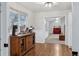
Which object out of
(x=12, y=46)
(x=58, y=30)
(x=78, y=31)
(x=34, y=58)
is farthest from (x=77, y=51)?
(x=58, y=30)

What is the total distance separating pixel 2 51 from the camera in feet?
6.33

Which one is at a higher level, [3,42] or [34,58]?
[3,42]

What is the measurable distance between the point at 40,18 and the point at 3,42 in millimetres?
5834

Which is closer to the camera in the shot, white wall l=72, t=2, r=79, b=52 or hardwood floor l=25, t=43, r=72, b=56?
white wall l=72, t=2, r=79, b=52

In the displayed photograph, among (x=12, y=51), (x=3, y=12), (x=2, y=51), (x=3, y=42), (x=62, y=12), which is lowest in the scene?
(x=12, y=51)

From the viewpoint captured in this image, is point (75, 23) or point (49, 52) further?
point (49, 52)

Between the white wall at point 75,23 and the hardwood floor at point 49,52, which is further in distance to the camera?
the hardwood floor at point 49,52

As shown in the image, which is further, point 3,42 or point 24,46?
point 24,46

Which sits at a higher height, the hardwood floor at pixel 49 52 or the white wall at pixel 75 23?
the white wall at pixel 75 23

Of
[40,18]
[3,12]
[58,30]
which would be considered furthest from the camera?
[58,30]

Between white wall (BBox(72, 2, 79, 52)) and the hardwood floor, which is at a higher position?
white wall (BBox(72, 2, 79, 52))

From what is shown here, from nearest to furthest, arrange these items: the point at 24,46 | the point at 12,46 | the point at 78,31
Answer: the point at 78,31, the point at 12,46, the point at 24,46

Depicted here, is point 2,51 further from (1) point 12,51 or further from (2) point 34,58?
(1) point 12,51

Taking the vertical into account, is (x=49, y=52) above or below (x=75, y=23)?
below
